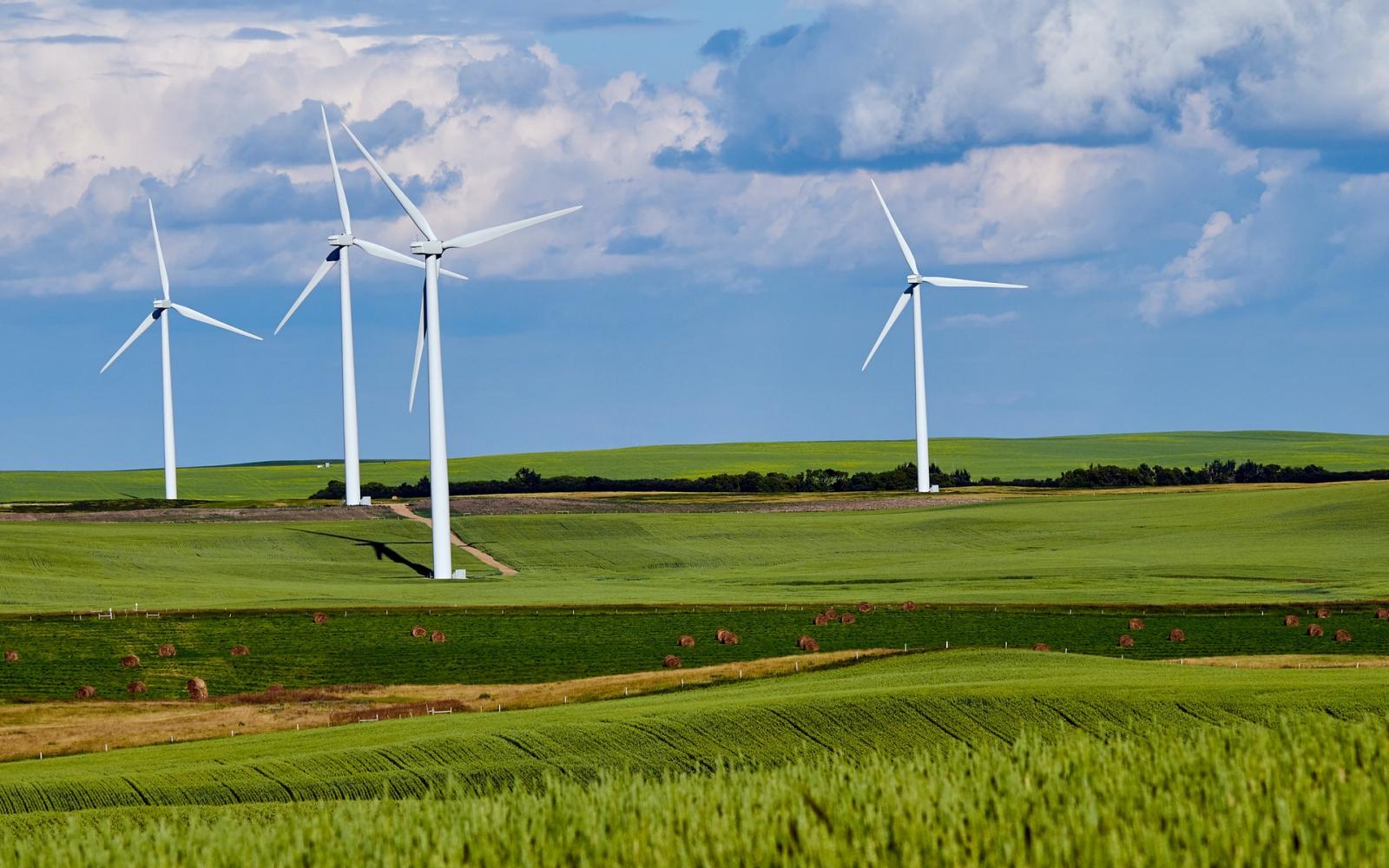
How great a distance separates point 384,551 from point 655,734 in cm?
6908

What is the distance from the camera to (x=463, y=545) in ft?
330

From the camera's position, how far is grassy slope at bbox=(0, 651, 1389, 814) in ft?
91.2

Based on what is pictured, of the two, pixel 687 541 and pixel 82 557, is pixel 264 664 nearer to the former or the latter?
→ pixel 82 557

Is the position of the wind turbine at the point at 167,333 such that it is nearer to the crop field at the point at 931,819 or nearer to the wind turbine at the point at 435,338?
the wind turbine at the point at 435,338

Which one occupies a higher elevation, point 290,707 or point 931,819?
point 931,819

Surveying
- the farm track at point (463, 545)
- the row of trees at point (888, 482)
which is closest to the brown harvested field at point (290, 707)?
the farm track at point (463, 545)

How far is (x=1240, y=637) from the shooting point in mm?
52938

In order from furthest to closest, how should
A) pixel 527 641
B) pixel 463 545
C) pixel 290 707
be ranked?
pixel 463 545 → pixel 527 641 → pixel 290 707

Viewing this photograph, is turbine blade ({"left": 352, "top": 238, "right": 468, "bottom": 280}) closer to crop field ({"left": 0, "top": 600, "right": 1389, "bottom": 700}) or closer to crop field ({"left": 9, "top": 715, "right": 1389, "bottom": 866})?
crop field ({"left": 0, "top": 600, "right": 1389, "bottom": 700})

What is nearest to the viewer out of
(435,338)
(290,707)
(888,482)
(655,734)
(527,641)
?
(655,734)

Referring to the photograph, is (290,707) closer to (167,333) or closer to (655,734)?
(655,734)

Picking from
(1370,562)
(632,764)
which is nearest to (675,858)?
(632,764)

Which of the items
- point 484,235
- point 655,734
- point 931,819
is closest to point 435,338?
point 484,235

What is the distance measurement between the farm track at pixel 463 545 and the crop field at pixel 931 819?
74.7 metres
